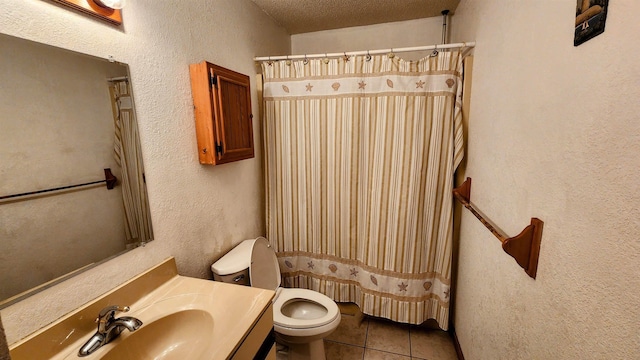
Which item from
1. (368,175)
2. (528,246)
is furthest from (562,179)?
(368,175)

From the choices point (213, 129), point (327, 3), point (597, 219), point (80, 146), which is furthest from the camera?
point (327, 3)

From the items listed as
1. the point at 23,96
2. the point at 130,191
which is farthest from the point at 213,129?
the point at 23,96

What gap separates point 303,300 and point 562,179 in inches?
58.7

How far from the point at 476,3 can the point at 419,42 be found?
75 centimetres

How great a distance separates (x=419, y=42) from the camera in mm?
2123

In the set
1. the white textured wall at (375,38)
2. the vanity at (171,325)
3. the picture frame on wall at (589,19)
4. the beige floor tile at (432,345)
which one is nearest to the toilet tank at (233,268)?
the vanity at (171,325)

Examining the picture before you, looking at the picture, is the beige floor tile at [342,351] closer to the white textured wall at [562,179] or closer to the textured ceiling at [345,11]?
the white textured wall at [562,179]

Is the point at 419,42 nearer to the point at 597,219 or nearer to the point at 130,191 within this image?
the point at 597,219

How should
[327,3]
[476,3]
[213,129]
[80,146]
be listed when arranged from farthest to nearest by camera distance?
1. [327,3]
2. [476,3]
3. [213,129]
4. [80,146]

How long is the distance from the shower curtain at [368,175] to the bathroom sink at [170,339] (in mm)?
1057

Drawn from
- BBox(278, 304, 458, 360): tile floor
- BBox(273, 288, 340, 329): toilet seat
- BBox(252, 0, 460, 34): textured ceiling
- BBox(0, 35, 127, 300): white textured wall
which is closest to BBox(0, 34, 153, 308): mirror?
BBox(0, 35, 127, 300): white textured wall

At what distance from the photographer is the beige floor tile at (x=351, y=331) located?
1837 millimetres

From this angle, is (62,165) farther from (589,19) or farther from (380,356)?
(380,356)

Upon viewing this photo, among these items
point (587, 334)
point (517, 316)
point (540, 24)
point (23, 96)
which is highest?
point (540, 24)
